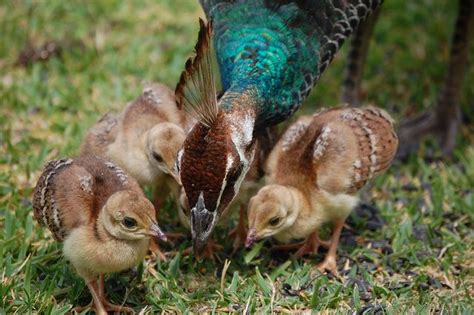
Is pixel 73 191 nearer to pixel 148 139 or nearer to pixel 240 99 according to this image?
pixel 148 139

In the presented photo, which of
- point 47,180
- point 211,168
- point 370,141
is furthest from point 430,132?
point 47,180

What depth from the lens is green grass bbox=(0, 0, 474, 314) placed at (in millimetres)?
4000

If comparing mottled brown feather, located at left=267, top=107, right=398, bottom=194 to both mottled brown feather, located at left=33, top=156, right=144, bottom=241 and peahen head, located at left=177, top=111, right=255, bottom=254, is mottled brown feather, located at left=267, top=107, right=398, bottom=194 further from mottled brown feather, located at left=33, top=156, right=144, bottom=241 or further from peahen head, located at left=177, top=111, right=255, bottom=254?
mottled brown feather, located at left=33, top=156, right=144, bottom=241

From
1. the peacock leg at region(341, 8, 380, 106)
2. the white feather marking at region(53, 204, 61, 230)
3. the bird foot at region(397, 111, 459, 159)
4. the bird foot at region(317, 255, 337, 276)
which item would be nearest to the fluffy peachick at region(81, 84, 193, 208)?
the white feather marking at region(53, 204, 61, 230)

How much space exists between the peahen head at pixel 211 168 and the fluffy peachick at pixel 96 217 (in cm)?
20

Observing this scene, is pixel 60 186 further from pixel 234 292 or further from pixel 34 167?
pixel 34 167

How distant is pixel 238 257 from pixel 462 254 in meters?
1.20

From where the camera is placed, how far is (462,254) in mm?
4477

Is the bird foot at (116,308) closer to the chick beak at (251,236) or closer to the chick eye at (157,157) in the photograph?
the chick beak at (251,236)

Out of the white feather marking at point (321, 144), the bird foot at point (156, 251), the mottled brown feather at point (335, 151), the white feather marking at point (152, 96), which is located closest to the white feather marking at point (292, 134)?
the mottled brown feather at point (335, 151)

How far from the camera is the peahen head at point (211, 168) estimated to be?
11.5ft

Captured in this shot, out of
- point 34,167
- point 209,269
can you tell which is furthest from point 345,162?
point 34,167

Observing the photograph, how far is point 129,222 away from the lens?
358cm

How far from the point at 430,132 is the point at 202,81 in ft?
8.50
